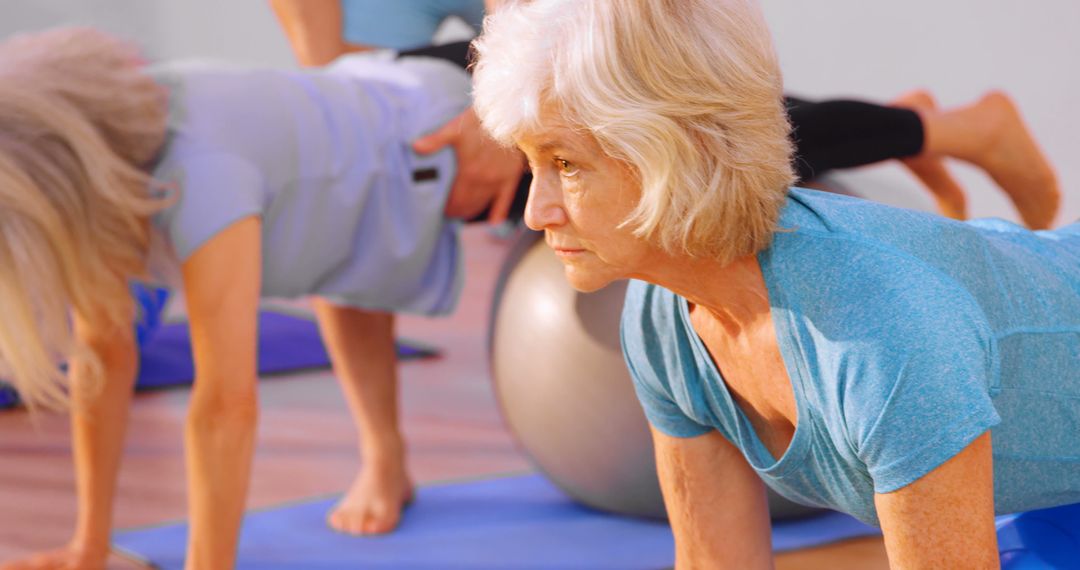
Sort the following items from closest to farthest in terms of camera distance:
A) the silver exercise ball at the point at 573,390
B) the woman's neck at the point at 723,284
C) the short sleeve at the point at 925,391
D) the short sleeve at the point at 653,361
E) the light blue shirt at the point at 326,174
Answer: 1. the short sleeve at the point at 925,391
2. the woman's neck at the point at 723,284
3. the short sleeve at the point at 653,361
4. the light blue shirt at the point at 326,174
5. the silver exercise ball at the point at 573,390

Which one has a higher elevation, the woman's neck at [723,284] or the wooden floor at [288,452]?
the woman's neck at [723,284]

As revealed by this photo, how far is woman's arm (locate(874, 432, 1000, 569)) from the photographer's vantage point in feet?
2.81

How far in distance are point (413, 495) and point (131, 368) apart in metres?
0.55

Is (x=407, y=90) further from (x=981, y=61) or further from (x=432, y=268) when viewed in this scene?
(x=981, y=61)

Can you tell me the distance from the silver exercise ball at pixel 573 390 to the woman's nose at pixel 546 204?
34.7 inches

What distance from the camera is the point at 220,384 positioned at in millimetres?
1517

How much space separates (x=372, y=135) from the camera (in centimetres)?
182

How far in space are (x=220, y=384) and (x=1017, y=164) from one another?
1.30 m

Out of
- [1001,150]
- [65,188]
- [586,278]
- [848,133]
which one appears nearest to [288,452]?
[65,188]

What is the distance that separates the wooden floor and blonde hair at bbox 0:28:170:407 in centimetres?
55

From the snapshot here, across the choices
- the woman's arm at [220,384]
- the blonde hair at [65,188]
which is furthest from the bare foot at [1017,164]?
the blonde hair at [65,188]

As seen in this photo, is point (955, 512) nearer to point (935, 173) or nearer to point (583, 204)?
point (583, 204)

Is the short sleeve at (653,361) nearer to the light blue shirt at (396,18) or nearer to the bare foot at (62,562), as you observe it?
the bare foot at (62,562)

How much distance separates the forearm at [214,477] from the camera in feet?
4.97
